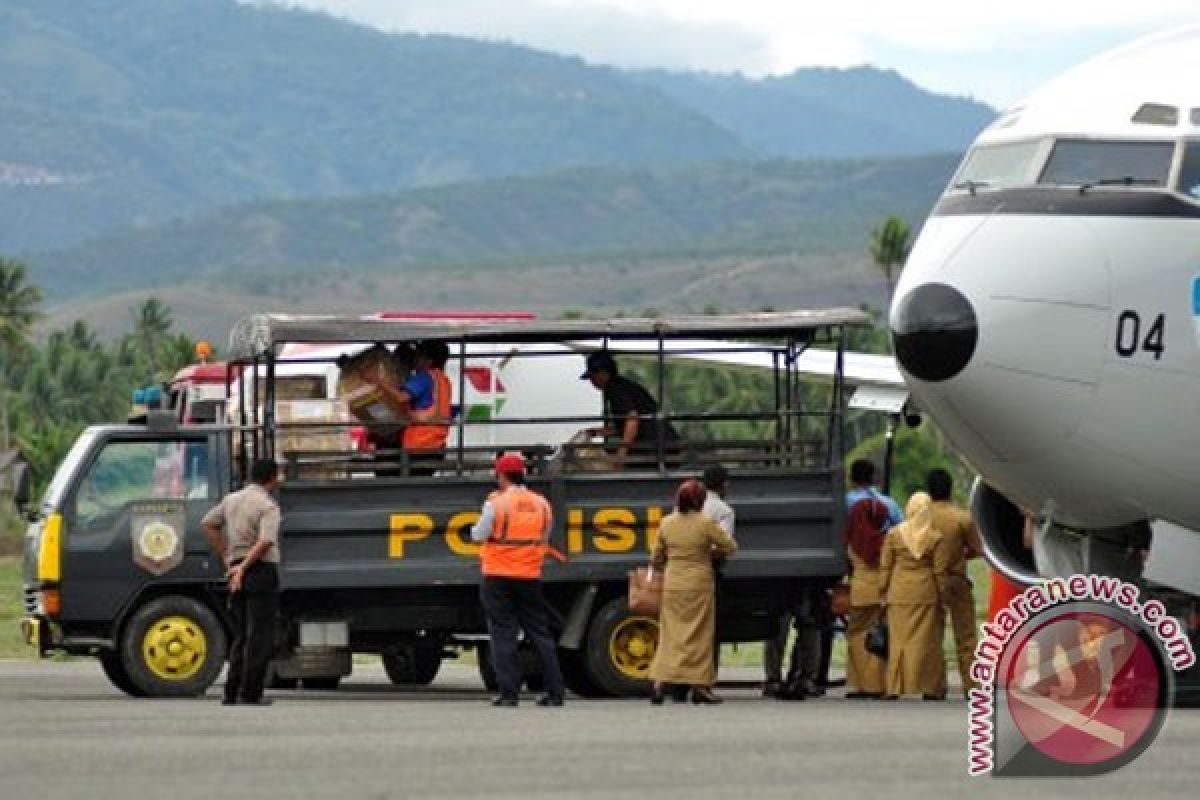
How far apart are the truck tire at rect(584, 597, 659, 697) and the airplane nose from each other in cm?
530

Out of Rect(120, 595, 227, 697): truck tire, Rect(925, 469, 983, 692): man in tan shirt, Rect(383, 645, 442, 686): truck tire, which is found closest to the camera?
Rect(925, 469, 983, 692): man in tan shirt

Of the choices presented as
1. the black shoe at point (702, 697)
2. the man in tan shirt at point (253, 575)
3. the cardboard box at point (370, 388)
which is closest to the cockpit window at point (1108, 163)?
the black shoe at point (702, 697)

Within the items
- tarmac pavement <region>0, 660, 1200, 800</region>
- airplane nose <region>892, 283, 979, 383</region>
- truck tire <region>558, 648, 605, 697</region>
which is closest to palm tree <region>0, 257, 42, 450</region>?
truck tire <region>558, 648, 605, 697</region>

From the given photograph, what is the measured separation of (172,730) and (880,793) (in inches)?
246

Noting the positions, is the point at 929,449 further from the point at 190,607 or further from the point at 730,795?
the point at 730,795

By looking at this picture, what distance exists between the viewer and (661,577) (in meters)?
23.4

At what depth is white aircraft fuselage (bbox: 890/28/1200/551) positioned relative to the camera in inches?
765

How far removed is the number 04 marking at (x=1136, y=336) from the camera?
19.5 meters

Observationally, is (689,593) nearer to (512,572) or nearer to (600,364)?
(512,572)

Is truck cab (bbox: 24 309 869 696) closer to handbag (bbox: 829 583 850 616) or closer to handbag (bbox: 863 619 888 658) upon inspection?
handbag (bbox: 829 583 850 616)

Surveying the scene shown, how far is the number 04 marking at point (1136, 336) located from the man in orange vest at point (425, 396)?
7.10 meters

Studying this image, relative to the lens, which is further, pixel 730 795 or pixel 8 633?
pixel 8 633

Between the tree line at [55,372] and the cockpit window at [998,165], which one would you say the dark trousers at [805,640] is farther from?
the tree line at [55,372]

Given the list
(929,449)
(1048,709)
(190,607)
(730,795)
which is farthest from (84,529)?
(929,449)
